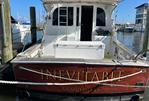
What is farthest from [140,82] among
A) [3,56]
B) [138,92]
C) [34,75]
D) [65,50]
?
[3,56]

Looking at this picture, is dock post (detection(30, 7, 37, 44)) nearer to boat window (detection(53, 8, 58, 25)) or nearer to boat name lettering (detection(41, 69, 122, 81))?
boat window (detection(53, 8, 58, 25))

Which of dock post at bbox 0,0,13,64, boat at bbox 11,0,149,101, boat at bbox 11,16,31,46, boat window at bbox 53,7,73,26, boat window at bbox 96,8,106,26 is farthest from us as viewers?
boat at bbox 11,16,31,46

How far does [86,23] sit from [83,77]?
3.56 metres

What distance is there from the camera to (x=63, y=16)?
9742mm

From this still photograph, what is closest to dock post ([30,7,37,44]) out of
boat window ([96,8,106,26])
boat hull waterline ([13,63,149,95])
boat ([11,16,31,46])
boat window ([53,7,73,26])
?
boat ([11,16,31,46])

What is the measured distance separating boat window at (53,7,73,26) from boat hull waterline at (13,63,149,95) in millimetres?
2962

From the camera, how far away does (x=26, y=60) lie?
7492mm

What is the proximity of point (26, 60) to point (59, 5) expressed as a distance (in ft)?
10.4

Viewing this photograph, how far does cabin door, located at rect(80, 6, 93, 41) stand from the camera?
32.6 feet

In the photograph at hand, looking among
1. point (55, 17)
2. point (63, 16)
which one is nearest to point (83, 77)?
point (63, 16)

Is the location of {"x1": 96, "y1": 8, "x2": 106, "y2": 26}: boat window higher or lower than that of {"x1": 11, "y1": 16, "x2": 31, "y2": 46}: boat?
higher

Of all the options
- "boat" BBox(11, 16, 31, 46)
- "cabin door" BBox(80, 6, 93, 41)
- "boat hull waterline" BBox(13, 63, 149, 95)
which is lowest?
"boat hull waterline" BBox(13, 63, 149, 95)

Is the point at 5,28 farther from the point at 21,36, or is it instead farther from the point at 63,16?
the point at 21,36

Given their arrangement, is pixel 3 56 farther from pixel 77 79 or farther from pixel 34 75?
pixel 77 79
